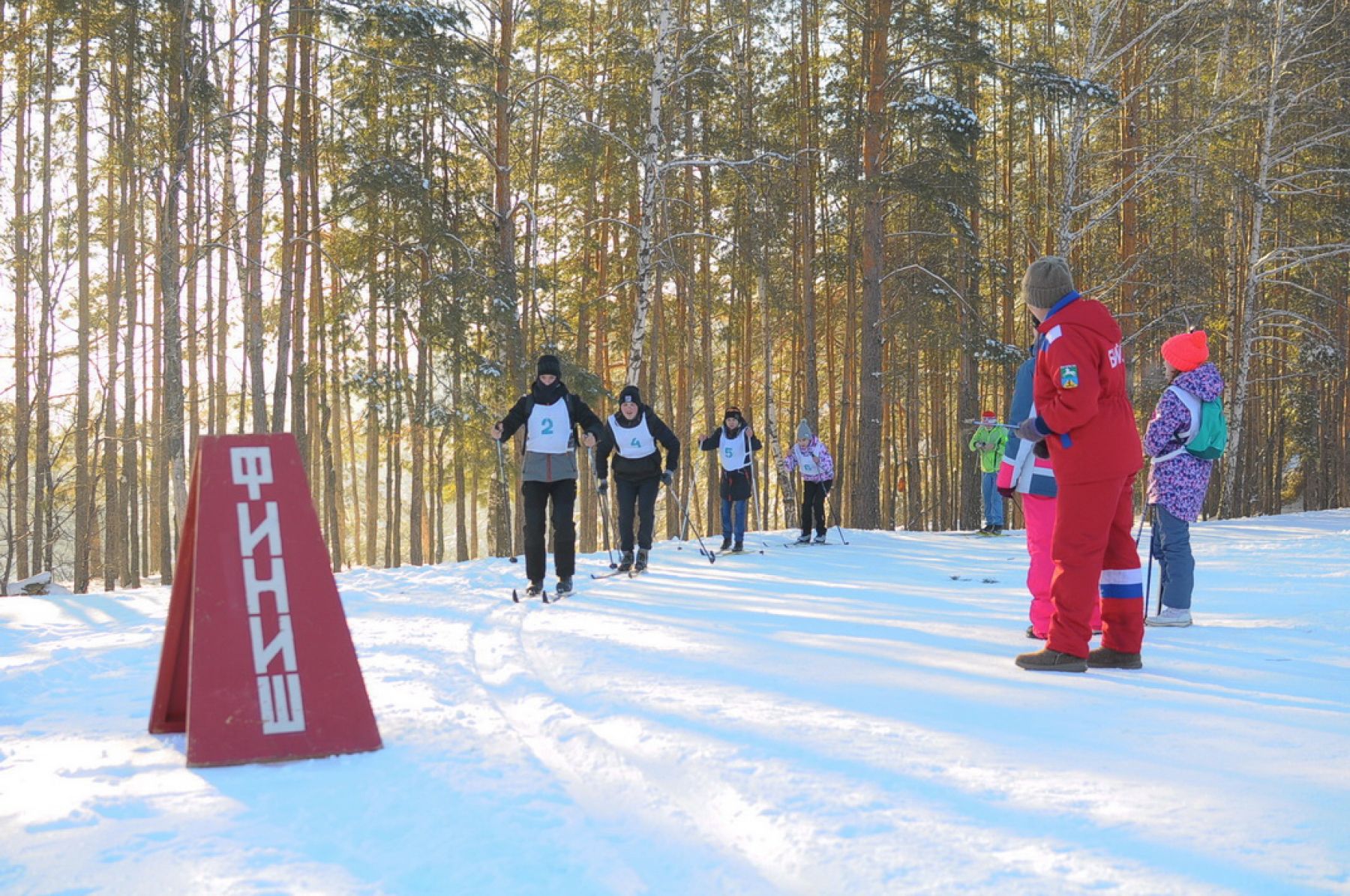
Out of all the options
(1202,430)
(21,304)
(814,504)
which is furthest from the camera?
(21,304)

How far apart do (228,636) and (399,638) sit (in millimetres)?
2752

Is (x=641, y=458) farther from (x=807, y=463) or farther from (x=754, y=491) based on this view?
(x=754, y=491)

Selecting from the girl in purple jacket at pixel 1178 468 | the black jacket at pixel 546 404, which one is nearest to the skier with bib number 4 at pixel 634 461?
the black jacket at pixel 546 404

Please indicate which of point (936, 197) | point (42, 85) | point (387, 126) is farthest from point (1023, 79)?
point (42, 85)

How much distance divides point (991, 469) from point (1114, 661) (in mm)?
12195

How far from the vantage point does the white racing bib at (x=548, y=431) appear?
828 cm

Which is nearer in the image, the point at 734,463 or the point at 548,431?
the point at 548,431

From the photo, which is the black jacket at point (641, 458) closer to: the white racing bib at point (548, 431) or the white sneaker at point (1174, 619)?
the white racing bib at point (548, 431)

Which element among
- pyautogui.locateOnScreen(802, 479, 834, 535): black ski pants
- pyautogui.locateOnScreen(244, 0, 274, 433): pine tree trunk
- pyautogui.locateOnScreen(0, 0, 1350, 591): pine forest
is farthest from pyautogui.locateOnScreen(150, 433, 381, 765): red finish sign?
pyautogui.locateOnScreen(244, 0, 274, 433): pine tree trunk

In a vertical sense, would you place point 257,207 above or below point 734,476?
above

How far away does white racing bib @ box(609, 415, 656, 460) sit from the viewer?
32.7 ft

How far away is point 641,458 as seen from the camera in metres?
10.0

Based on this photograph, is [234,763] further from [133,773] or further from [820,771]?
[820,771]

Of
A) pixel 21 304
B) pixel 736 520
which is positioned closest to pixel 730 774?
pixel 736 520
